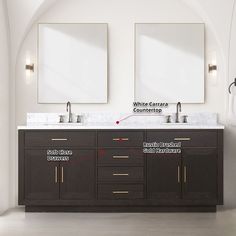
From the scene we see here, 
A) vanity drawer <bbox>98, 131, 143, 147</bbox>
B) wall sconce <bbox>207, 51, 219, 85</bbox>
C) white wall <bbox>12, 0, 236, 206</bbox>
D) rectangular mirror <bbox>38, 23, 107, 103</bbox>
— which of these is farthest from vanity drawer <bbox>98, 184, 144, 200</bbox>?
wall sconce <bbox>207, 51, 219, 85</bbox>

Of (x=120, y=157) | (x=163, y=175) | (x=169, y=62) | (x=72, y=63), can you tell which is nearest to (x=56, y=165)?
(x=120, y=157)

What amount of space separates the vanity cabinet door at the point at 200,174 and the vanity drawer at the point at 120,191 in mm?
505

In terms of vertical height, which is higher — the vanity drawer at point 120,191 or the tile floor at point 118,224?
the vanity drawer at point 120,191

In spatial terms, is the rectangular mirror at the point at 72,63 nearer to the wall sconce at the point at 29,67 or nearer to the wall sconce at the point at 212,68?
the wall sconce at the point at 29,67

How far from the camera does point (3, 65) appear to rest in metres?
5.57

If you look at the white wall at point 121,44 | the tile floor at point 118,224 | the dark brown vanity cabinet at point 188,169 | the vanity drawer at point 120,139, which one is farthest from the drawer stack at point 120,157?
the white wall at point 121,44

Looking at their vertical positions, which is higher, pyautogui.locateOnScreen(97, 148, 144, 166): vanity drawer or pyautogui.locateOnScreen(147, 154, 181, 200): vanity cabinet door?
pyautogui.locateOnScreen(97, 148, 144, 166): vanity drawer

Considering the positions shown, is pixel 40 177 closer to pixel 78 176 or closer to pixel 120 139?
pixel 78 176

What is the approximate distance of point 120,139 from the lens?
533cm

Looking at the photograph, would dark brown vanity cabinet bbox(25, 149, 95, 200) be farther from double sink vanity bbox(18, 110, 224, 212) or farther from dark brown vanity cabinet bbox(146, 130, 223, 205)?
dark brown vanity cabinet bbox(146, 130, 223, 205)

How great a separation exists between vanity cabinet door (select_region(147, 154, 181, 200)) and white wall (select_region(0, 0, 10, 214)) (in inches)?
66.3

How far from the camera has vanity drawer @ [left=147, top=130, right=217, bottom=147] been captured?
5.31 metres

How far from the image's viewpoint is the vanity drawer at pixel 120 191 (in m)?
5.34

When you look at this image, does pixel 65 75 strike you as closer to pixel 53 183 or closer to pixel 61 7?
pixel 61 7
